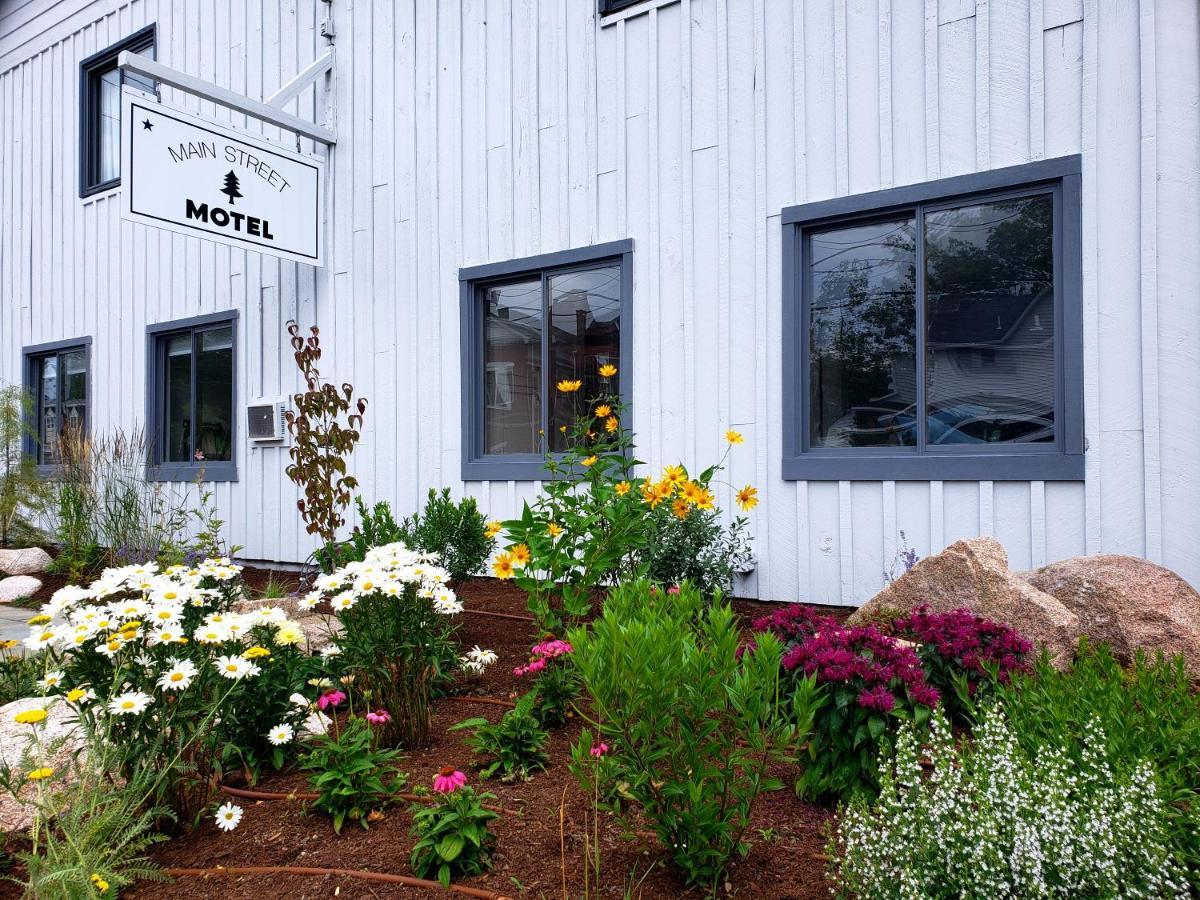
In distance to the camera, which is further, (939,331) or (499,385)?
(499,385)

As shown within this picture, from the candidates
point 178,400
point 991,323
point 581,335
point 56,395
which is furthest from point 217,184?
point 56,395

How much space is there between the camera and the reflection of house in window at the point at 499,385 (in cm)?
632

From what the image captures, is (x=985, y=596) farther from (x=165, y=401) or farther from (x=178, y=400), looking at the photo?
(x=165, y=401)

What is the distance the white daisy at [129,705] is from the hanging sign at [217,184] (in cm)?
441

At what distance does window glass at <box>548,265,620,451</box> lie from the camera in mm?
5809

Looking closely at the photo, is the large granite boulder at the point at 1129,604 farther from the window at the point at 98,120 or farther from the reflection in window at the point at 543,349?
the window at the point at 98,120

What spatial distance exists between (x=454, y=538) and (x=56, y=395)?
24.9 ft

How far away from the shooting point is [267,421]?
7457 mm

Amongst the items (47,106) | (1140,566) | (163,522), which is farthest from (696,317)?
(47,106)

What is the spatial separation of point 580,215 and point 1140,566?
12.9 feet

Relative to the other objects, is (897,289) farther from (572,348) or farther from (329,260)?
(329,260)

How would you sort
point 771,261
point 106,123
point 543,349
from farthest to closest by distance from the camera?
point 106,123, point 543,349, point 771,261

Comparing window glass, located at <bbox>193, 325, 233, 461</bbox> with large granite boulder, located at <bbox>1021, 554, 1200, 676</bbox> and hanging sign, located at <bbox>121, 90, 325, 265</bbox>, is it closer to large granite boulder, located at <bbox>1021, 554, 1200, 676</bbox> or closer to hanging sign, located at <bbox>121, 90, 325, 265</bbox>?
hanging sign, located at <bbox>121, 90, 325, 265</bbox>

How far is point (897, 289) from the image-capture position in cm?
476
